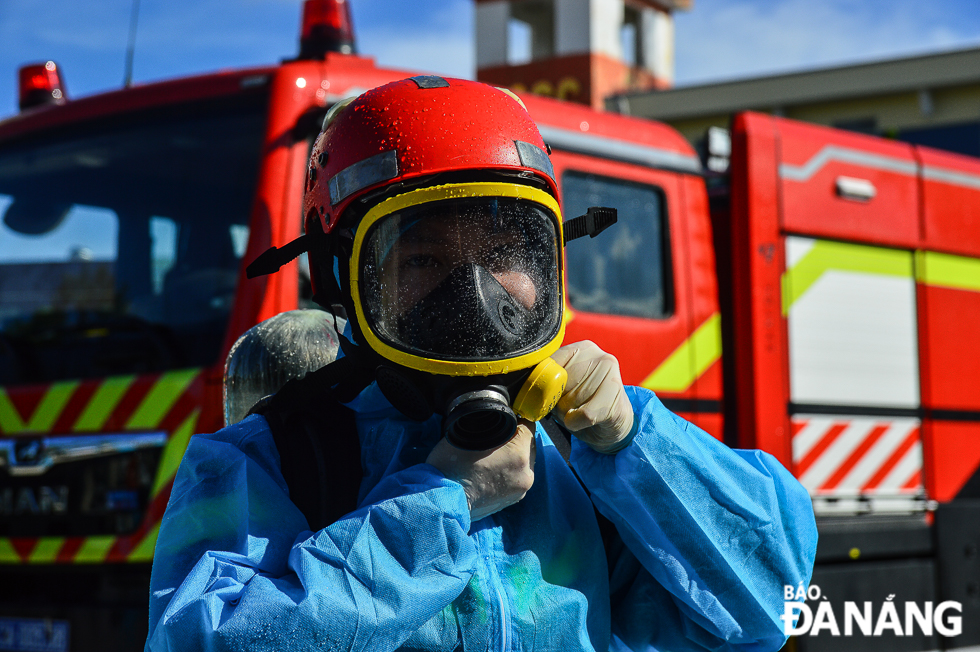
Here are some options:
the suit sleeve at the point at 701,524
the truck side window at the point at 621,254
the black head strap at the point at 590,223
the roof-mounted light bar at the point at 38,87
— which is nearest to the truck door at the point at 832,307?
the truck side window at the point at 621,254

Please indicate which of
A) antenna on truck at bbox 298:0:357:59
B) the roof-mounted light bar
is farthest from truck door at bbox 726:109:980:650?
the roof-mounted light bar

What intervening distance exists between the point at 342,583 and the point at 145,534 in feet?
7.12

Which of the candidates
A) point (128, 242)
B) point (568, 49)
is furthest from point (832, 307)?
point (568, 49)

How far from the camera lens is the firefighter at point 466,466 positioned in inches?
50.7

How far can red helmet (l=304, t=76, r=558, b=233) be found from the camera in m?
1.49

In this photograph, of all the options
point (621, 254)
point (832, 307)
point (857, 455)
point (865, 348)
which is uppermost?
point (621, 254)

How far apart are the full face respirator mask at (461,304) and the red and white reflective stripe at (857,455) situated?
8.73 feet

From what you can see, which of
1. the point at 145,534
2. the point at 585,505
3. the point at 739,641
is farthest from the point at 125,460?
the point at 739,641

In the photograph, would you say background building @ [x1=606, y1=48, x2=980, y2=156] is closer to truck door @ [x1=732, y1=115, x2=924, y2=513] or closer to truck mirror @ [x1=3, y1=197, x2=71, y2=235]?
truck door @ [x1=732, y1=115, x2=924, y2=513]

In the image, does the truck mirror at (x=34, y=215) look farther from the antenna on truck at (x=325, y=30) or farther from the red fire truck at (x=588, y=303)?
the antenna on truck at (x=325, y=30)

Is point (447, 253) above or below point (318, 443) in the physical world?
above

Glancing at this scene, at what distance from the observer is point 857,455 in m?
4.02

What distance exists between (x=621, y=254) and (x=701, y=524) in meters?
2.37

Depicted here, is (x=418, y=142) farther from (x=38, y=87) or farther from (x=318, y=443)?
(x=38, y=87)
